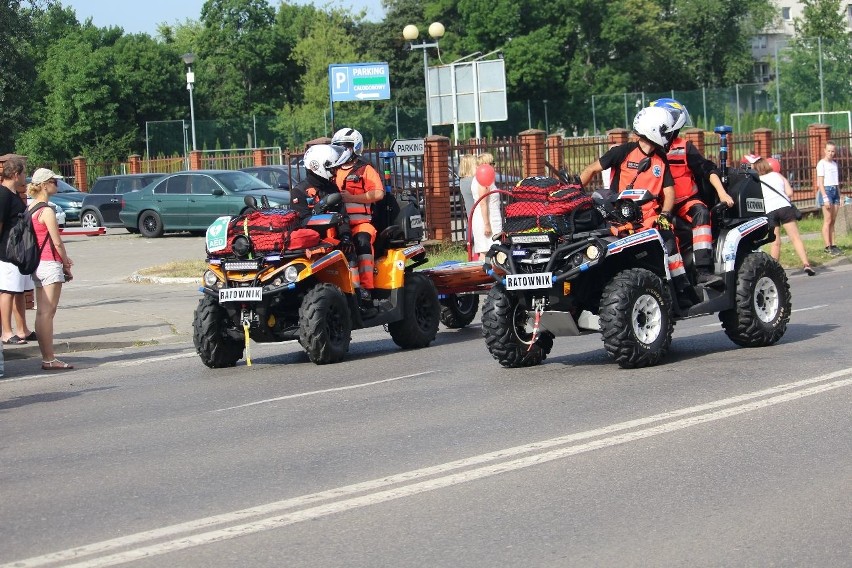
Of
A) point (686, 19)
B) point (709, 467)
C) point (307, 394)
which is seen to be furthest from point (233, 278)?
point (686, 19)

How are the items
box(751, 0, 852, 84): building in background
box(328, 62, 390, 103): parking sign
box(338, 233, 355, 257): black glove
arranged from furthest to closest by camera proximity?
1. box(751, 0, 852, 84): building in background
2. box(328, 62, 390, 103): parking sign
3. box(338, 233, 355, 257): black glove

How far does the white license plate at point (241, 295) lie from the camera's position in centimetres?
1288

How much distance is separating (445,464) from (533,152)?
63.1 ft

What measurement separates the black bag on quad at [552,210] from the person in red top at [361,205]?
8.08 feet

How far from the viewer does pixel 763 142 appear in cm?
3378

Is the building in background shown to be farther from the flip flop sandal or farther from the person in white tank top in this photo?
the flip flop sandal

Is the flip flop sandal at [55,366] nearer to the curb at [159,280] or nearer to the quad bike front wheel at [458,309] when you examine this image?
the quad bike front wheel at [458,309]

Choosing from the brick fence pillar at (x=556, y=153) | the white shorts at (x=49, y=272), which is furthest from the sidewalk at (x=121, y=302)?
the brick fence pillar at (x=556, y=153)

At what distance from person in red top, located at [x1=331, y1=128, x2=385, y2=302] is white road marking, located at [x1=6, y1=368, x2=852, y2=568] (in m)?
5.06

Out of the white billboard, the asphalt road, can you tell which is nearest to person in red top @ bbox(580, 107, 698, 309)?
the asphalt road

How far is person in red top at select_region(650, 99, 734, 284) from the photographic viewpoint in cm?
1260

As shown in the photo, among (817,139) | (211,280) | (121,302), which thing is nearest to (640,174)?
(211,280)

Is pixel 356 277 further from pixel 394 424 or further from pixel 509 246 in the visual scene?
pixel 394 424

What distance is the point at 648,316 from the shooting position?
11.7 meters
